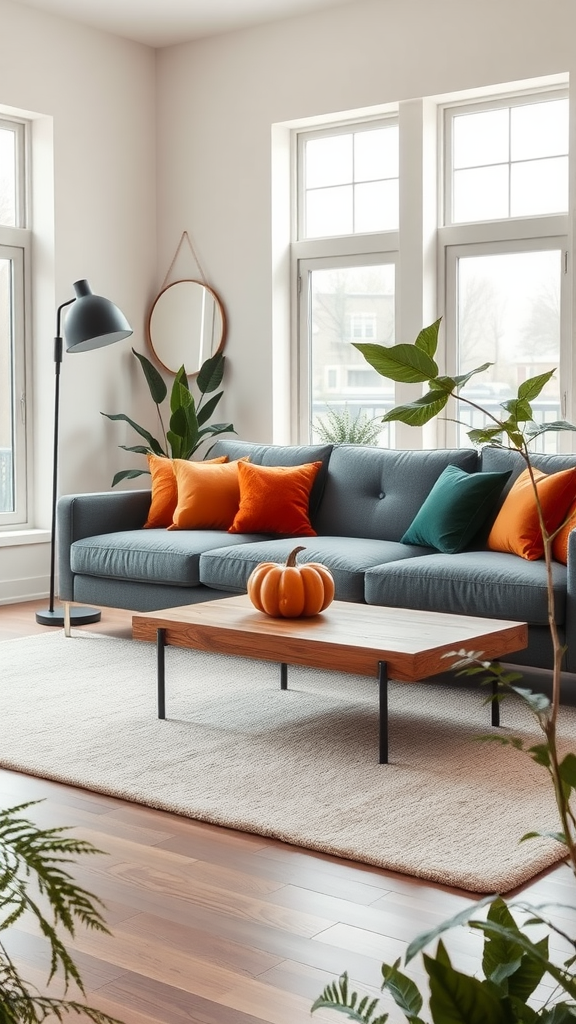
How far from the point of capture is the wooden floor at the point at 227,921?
1896 millimetres

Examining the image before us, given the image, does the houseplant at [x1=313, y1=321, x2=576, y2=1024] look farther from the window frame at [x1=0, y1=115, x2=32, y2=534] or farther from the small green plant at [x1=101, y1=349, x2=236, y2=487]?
the window frame at [x1=0, y1=115, x2=32, y2=534]

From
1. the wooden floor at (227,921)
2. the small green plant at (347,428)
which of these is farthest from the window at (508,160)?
the wooden floor at (227,921)

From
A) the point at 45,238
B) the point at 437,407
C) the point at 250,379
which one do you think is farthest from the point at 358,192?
the point at 437,407

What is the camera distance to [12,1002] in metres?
0.50

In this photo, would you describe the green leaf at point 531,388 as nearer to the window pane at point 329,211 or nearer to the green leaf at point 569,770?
the green leaf at point 569,770

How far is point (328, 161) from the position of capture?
6.23 m

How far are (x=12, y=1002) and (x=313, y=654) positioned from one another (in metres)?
2.77

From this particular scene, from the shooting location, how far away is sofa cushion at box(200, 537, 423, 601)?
4.27m

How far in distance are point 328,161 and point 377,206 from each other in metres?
0.46

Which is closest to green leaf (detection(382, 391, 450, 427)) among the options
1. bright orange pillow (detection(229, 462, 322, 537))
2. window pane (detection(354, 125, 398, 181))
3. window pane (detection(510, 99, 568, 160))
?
bright orange pillow (detection(229, 462, 322, 537))

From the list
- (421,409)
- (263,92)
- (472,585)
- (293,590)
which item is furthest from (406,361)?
(263,92)

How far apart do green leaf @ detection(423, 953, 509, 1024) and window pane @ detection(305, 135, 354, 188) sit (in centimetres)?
586

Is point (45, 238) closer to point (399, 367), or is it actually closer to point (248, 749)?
point (248, 749)

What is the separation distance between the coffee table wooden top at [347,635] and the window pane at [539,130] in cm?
274
